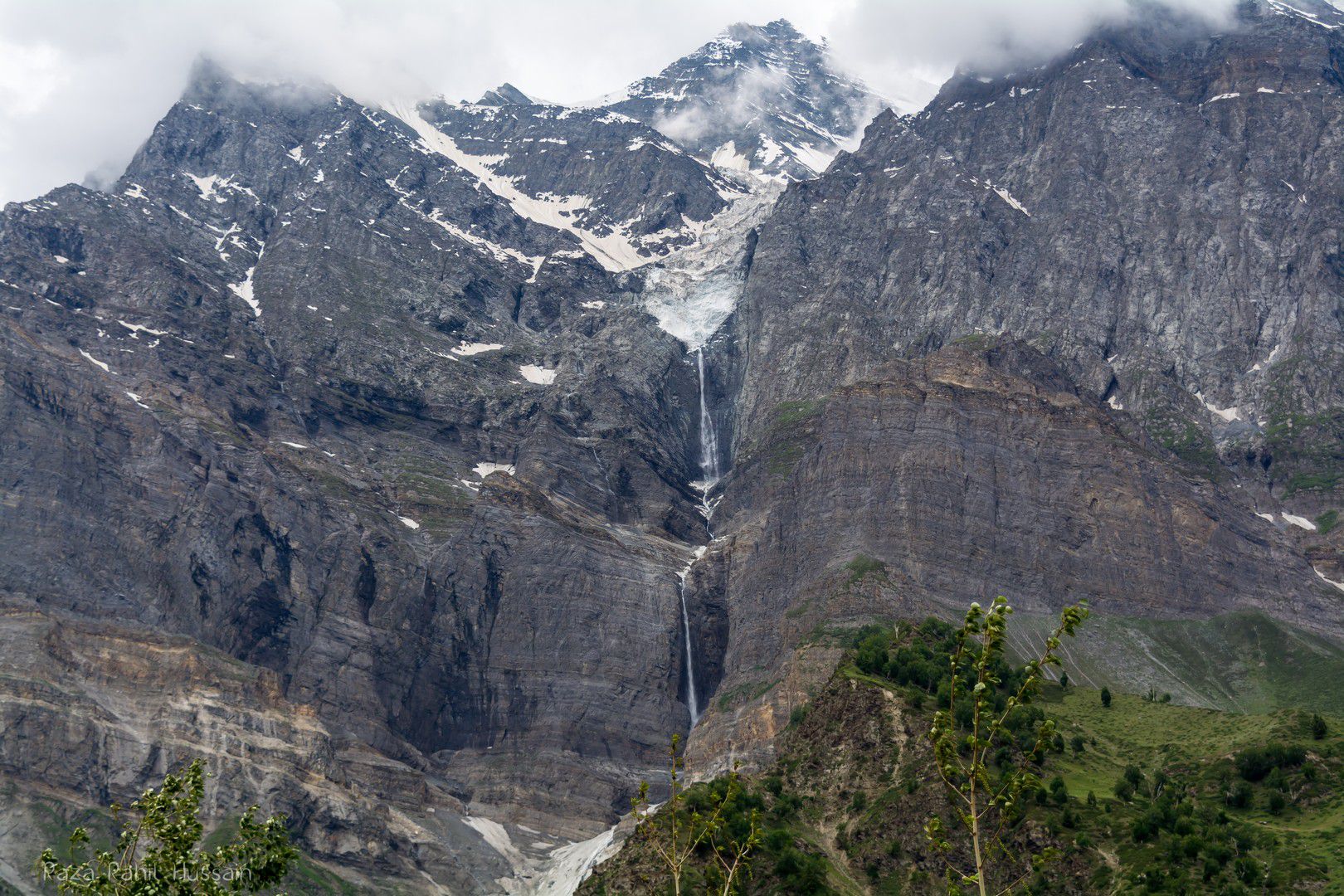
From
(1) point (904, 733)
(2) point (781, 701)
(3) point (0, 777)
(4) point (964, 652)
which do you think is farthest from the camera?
(2) point (781, 701)

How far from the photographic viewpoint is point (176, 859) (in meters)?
37.1

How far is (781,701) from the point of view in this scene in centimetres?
18875

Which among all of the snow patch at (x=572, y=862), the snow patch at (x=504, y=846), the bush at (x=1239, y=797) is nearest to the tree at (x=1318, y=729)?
the bush at (x=1239, y=797)

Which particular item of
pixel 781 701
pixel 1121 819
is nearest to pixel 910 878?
pixel 1121 819

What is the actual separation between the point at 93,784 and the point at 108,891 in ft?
512

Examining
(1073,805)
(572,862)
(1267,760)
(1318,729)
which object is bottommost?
(572,862)

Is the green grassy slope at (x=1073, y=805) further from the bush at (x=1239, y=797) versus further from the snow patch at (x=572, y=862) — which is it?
the snow patch at (x=572, y=862)

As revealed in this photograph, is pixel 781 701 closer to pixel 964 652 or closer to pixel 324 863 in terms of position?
pixel 324 863

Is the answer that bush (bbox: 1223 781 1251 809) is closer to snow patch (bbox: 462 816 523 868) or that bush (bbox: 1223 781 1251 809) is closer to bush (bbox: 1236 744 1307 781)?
bush (bbox: 1236 744 1307 781)

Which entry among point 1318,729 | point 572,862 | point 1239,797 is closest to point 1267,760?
point 1239,797

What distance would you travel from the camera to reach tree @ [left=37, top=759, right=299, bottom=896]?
1430 inches

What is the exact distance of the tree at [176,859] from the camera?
3631cm

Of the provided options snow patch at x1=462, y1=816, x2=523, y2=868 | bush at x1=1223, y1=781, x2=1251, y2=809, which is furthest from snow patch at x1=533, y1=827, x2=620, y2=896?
bush at x1=1223, y1=781, x2=1251, y2=809

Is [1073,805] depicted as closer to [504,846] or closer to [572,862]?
[572,862]
